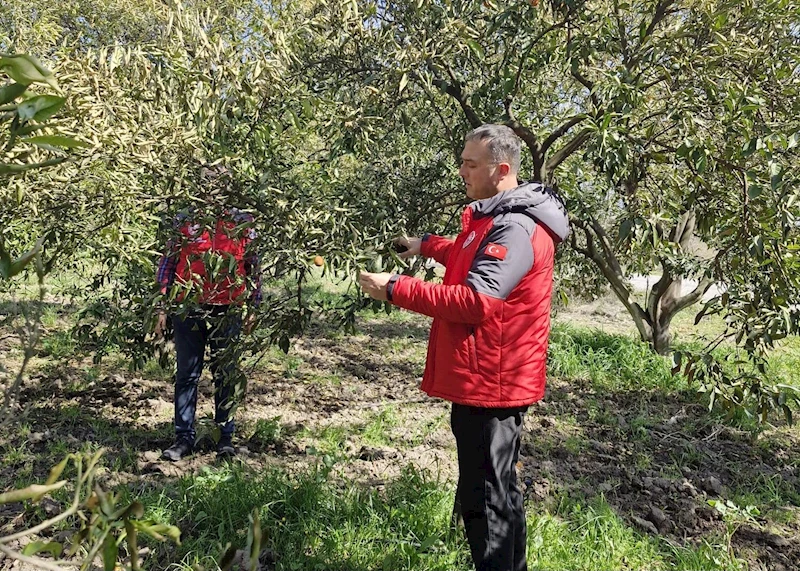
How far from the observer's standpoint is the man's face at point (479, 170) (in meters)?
2.57

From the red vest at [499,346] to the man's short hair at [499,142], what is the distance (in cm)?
24

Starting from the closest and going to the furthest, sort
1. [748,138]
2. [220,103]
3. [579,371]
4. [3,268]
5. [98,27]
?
[3,268], [220,103], [748,138], [579,371], [98,27]

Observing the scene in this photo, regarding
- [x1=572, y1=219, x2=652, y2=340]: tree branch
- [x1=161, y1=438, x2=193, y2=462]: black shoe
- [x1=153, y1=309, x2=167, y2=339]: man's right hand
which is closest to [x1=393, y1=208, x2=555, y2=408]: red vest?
[x1=153, y1=309, x2=167, y2=339]: man's right hand

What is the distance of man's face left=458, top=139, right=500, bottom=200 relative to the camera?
257cm

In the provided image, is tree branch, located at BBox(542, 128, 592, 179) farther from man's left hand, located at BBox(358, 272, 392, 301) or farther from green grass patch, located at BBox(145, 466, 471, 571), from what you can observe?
green grass patch, located at BBox(145, 466, 471, 571)

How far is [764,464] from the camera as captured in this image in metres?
4.80

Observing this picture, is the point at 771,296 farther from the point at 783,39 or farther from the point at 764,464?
the point at 764,464

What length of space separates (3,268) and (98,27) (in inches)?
491

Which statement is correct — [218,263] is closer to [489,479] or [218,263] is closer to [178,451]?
[489,479]

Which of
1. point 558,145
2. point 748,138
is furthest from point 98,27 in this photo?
point 748,138

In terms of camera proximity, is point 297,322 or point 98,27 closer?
point 297,322

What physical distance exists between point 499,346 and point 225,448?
7.57ft

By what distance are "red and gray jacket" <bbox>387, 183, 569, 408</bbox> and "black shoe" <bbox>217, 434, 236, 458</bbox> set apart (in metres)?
1.95

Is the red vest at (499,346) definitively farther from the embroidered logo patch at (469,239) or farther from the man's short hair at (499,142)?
the man's short hair at (499,142)
